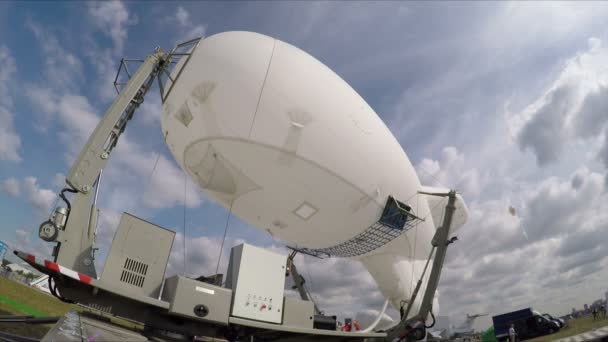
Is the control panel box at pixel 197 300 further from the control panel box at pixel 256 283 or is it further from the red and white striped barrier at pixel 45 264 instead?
the red and white striped barrier at pixel 45 264

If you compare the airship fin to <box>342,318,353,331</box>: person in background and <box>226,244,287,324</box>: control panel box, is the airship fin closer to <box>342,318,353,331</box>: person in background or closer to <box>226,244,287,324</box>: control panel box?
<box>342,318,353,331</box>: person in background

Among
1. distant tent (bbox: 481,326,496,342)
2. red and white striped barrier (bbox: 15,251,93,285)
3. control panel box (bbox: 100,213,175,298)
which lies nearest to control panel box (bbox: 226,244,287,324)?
control panel box (bbox: 100,213,175,298)

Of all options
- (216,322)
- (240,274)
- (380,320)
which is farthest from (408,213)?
(216,322)

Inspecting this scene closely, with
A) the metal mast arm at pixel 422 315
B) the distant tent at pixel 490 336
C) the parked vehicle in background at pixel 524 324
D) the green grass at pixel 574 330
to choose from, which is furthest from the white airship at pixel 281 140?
the distant tent at pixel 490 336

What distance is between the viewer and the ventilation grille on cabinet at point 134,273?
5.45 metres

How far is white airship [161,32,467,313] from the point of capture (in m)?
8.02

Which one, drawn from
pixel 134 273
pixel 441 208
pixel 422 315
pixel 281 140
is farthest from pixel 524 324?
pixel 134 273

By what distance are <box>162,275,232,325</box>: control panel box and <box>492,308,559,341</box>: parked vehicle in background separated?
19.5 m

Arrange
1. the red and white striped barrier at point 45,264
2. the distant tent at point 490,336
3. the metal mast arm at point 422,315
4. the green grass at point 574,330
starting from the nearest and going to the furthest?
the red and white striped barrier at point 45,264, the metal mast arm at point 422,315, the green grass at point 574,330, the distant tent at point 490,336

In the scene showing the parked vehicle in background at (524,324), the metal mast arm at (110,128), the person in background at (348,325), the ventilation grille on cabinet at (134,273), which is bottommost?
the person in background at (348,325)

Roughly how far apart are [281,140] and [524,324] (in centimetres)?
1915

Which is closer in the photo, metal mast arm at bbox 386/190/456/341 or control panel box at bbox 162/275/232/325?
Result: control panel box at bbox 162/275/232/325

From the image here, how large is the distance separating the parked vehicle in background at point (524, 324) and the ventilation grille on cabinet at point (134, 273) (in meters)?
20.8

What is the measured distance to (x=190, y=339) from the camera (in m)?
5.76
